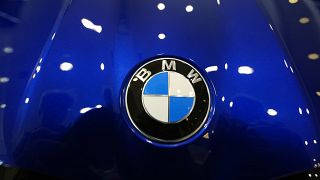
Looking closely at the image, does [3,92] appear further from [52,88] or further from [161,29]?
[161,29]

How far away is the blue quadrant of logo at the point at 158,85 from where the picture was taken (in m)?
1.12

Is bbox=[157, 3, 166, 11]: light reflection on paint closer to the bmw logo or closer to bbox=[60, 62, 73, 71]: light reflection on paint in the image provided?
the bmw logo

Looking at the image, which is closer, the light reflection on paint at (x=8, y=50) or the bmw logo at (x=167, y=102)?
the bmw logo at (x=167, y=102)

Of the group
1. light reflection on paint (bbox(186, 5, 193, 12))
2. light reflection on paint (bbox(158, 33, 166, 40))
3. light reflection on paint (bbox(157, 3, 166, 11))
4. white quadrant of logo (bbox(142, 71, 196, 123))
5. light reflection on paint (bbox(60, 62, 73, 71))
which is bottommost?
white quadrant of logo (bbox(142, 71, 196, 123))

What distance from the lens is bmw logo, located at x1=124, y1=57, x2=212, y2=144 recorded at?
3.66ft

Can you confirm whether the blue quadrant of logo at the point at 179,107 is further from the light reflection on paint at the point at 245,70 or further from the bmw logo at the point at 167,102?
the light reflection on paint at the point at 245,70

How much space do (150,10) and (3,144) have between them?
503 mm

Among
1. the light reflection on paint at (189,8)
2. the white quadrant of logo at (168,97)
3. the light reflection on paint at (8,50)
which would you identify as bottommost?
the white quadrant of logo at (168,97)

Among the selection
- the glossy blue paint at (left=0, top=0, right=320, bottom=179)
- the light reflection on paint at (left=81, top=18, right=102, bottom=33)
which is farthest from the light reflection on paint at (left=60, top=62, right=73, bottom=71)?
the light reflection on paint at (left=81, top=18, right=102, bottom=33)

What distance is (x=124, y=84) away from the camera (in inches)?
45.5

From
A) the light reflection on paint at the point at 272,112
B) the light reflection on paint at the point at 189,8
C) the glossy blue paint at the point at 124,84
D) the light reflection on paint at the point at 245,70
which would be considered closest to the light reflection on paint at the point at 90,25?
the glossy blue paint at the point at 124,84

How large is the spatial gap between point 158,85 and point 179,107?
0.24 ft

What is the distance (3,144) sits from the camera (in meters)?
1.18

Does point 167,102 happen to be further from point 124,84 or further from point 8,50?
point 8,50
